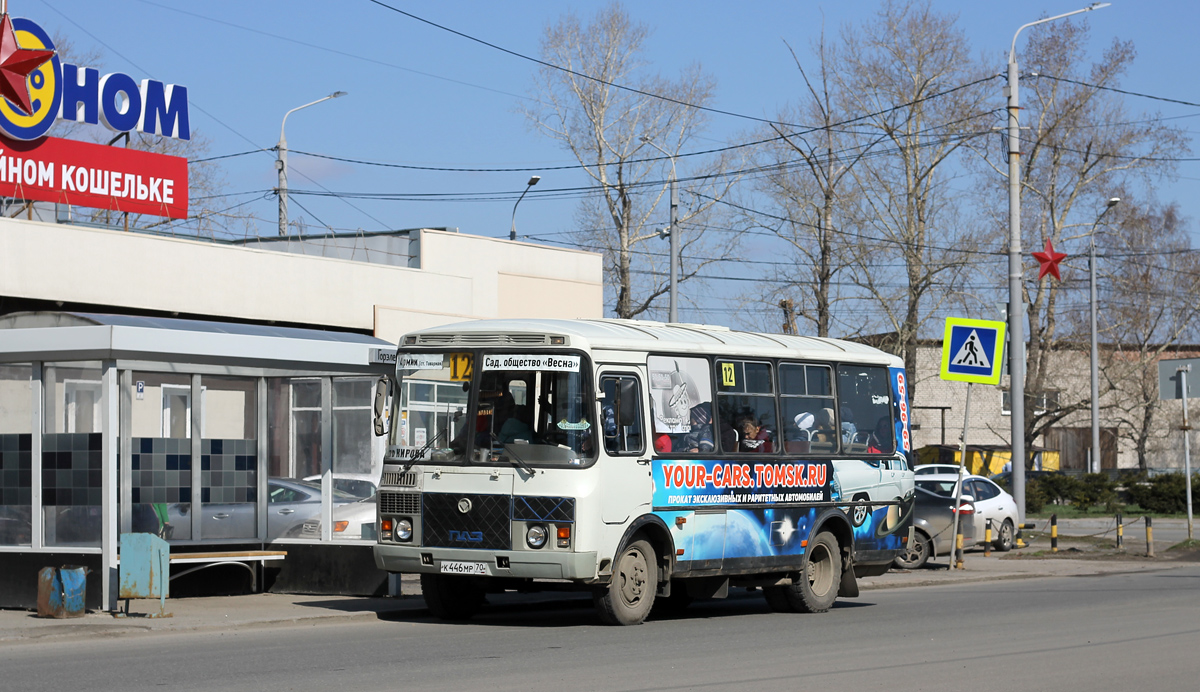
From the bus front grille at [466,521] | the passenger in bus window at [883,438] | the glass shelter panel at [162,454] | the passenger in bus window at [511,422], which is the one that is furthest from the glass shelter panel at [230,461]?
the passenger in bus window at [883,438]

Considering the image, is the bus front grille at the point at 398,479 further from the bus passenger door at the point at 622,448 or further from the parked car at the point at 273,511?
the parked car at the point at 273,511

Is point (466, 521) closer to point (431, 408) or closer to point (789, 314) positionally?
point (431, 408)

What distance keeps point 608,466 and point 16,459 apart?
614cm

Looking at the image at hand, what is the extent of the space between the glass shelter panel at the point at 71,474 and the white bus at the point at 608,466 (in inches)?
116

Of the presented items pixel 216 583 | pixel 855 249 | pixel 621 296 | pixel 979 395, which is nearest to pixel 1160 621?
pixel 216 583

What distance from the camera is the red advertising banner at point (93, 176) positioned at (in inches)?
1107

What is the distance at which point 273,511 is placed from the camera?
16844mm

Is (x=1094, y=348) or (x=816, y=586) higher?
(x=1094, y=348)

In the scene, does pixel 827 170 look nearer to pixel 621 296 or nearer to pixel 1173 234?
pixel 621 296

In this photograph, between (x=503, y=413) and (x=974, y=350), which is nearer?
(x=503, y=413)

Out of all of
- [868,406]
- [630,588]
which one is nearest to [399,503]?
[630,588]

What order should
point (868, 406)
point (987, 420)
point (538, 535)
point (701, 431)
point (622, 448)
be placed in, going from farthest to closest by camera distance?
point (987, 420) < point (868, 406) < point (701, 431) < point (622, 448) < point (538, 535)

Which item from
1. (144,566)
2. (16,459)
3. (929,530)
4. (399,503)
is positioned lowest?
(929,530)

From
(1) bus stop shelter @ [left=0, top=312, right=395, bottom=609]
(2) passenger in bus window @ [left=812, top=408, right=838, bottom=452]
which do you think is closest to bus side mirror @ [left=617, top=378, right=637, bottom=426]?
(2) passenger in bus window @ [left=812, top=408, right=838, bottom=452]
